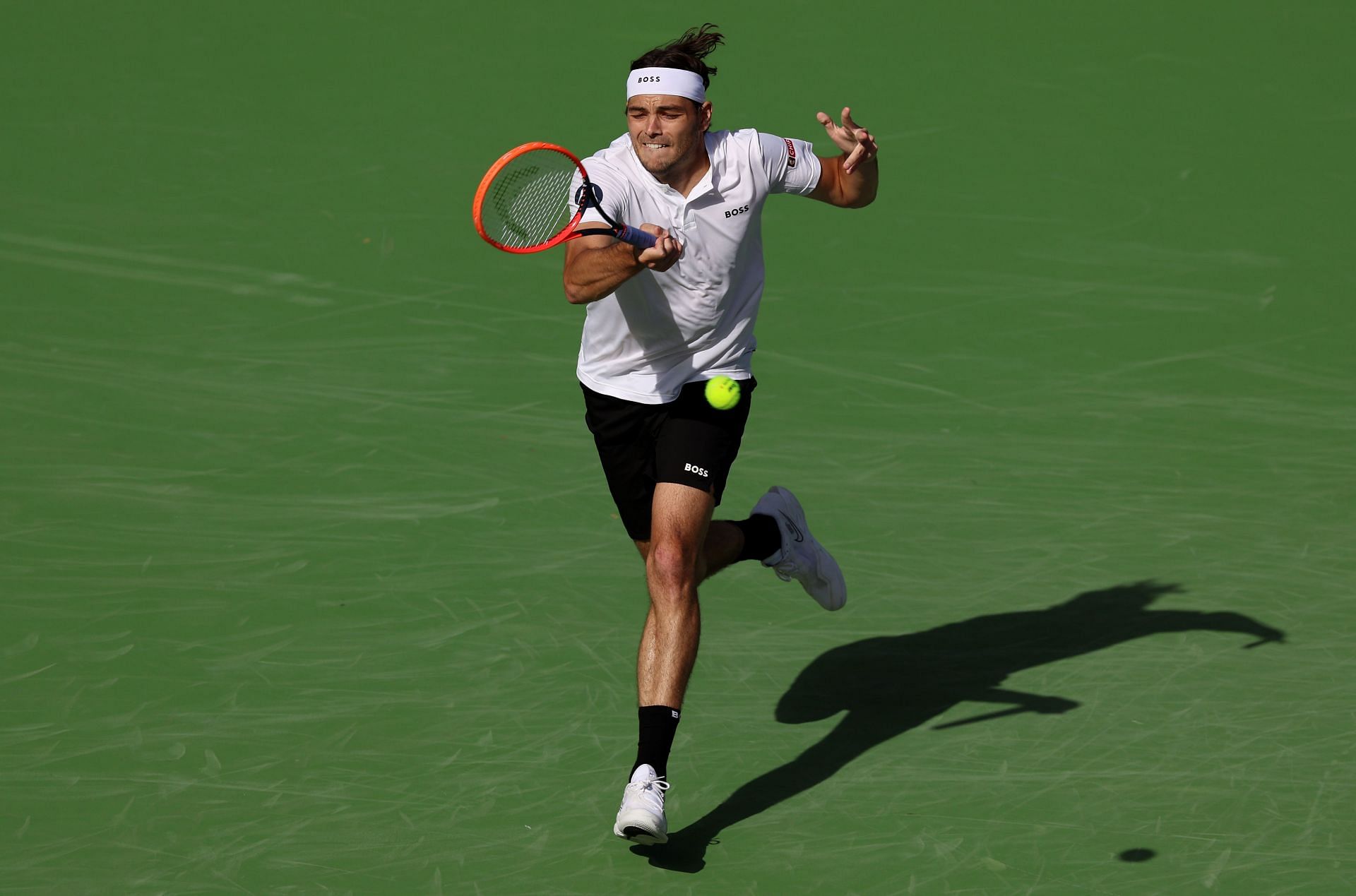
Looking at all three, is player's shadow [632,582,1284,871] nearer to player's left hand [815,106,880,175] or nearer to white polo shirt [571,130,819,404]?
white polo shirt [571,130,819,404]

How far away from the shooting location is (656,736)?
5238mm

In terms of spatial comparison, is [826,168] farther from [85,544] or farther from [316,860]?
[85,544]

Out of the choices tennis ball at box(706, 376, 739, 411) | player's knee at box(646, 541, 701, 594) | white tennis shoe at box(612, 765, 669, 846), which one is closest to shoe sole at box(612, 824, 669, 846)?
white tennis shoe at box(612, 765, 669, 846)

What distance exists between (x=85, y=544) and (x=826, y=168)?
11.0 feet

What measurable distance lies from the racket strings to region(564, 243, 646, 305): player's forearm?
0.21 m

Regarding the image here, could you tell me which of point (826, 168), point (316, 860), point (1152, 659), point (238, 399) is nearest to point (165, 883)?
point (316, 860)

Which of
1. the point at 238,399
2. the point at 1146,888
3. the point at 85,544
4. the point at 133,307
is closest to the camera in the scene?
the point at 1146,888

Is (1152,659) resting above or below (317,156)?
below

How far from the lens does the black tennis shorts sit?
18.2 ft

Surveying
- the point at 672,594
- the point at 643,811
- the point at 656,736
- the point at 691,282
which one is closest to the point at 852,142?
the point at 691,282

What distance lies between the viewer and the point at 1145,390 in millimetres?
8953

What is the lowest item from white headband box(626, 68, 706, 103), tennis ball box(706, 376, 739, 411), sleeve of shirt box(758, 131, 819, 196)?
tennis ball box(706, 376, 739, 411)

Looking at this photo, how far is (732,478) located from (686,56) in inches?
109

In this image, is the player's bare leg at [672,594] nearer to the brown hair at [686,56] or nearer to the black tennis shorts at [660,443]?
the black tennis shorts at [660,443]
